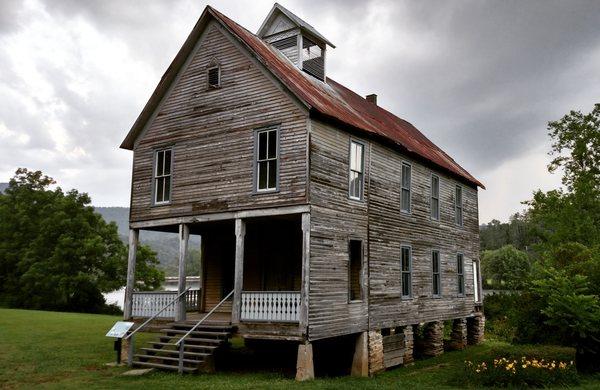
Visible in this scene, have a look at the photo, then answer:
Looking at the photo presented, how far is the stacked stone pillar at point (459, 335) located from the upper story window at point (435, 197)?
574 cm

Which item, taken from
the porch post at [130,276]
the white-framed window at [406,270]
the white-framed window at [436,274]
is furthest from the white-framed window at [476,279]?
the porch post at [130,276]

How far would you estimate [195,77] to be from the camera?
1966 centimetres

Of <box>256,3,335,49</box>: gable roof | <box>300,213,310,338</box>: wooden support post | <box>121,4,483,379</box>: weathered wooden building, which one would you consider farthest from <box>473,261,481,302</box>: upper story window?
<box>300,213,310,338</box>: wooden support post

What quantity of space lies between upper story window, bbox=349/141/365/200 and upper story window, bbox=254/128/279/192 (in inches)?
108

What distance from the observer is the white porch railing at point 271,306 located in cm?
1594

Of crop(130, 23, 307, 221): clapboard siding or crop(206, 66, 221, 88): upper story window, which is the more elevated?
crop(206, 66, 221, 88): upper story window

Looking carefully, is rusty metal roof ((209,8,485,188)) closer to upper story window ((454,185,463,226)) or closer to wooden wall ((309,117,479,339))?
wooden wall ((309,117,479,339))

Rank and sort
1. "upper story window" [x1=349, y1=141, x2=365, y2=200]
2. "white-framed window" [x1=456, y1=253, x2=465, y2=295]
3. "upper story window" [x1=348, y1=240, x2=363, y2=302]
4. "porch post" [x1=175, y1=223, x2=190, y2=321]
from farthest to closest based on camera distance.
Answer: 1. "white-framed window" [x1=456, y1=253, x2=465, y2=295]
2. "upper story window" [x1=348, y1=240, x2=363, y2=302]
3. "upper story window" [x1=349, y1=141, x2=365, y2=200]
4. "porch post" [x1=175, y1=223, x2=190, y2=321]

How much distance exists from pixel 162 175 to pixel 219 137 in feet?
9.43

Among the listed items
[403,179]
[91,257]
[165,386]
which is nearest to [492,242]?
[91,257]

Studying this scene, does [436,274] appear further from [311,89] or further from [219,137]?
[219,137]

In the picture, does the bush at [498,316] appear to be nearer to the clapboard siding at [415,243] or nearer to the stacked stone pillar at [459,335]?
the stacked stone pillar at [459,335]

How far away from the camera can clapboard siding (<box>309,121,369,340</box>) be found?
642 inches

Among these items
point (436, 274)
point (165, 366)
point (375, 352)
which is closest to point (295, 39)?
point (436, 274)
